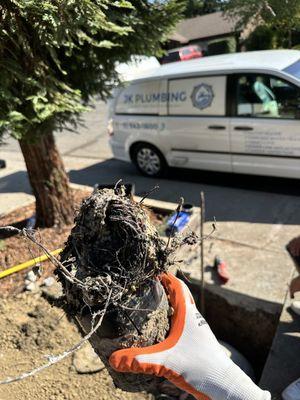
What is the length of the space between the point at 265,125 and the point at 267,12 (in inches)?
90.6

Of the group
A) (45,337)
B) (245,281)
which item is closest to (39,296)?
(45,337)

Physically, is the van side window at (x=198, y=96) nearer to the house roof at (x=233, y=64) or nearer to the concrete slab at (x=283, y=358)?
the house roof at (x=233, y=64)

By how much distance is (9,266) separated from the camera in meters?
4.18

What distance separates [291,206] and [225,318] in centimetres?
251

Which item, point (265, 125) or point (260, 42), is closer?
point (265, 125)

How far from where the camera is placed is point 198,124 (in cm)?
641

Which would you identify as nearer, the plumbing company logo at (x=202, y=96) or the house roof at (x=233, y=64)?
the house roof at (x=233, y=64)

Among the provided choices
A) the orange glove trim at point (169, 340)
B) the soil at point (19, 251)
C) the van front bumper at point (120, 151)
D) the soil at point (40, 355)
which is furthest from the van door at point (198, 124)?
the orange glove trim at point (169, 340)

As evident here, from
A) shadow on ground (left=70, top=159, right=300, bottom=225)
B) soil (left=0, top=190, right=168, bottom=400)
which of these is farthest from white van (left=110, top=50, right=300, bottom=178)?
soil (left=0, top=190, right=168, bottom=400)

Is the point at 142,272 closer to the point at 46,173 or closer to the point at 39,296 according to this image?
the point at 39,296

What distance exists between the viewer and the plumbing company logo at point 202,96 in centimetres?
629

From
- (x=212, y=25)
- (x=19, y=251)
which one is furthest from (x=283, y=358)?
(x=212, y=25)

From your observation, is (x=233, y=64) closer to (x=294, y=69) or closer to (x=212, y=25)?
(x=294, y=69)

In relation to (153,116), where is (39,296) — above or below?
below
